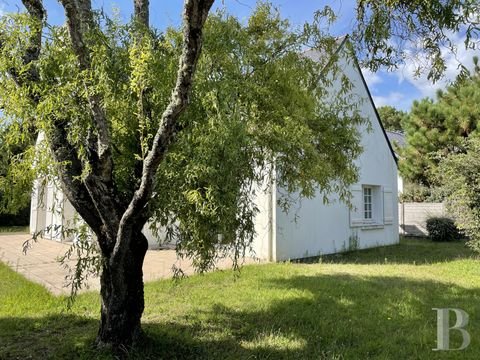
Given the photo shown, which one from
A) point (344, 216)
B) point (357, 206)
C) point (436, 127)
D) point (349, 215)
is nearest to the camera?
point (344, 216)

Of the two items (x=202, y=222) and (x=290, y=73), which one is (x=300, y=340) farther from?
(x=290, y=73)

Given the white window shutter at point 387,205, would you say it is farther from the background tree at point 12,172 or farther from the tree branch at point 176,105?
the background tree at point 12,172

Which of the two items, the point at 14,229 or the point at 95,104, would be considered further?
the point at 14,229

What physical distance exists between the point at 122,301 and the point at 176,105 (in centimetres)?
217

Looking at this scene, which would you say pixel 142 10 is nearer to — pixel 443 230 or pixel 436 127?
pixel 443 230

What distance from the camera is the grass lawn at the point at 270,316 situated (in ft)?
13.6

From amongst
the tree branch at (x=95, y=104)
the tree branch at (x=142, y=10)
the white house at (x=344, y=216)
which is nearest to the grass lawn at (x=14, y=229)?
the white house at (x=344, y=216)

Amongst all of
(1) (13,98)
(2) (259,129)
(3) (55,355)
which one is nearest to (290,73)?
(2) (259,129)

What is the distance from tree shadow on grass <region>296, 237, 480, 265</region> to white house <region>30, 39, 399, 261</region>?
428 millimetres

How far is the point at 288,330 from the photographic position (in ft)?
15.6

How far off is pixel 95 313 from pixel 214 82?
360 centimetres

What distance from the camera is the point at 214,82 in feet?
12.5

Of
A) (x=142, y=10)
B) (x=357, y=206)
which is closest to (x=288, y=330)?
(x=142, y=10)

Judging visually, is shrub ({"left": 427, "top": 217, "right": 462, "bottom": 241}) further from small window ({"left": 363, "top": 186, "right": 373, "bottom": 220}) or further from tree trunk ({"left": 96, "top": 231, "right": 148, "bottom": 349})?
tree trunk ({"left": 96, "top": 231, "right": 148, "bottom": 349})
